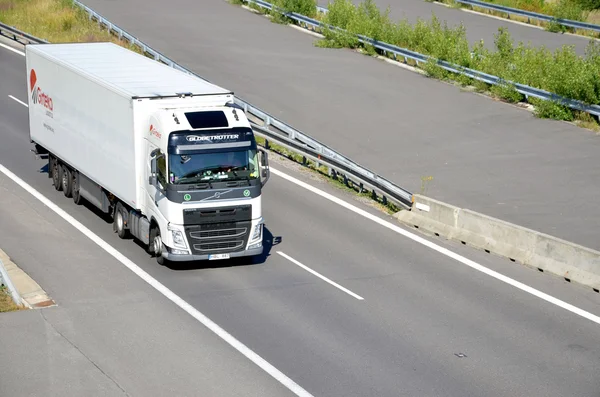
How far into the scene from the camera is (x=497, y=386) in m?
14.9

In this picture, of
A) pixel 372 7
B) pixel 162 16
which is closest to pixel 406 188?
pixel 372 7

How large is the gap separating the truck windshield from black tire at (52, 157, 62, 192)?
276 inches

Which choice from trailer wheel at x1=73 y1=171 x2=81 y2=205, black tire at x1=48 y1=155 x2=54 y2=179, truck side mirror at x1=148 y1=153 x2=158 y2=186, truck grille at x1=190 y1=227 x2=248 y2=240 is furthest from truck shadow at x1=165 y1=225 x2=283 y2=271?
black tire at x1=48 y1=155 x2=54 y2=179

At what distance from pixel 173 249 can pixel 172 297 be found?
139cm

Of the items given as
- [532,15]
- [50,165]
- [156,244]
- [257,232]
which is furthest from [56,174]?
[532,15]

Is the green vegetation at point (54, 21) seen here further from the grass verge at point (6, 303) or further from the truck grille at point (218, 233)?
the grass verge at point (6, 303)

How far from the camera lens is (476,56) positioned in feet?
123

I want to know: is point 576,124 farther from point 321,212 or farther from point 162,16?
point 162,16

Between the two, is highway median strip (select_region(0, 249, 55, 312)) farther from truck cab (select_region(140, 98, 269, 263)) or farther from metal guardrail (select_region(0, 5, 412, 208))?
metal guardrail (select_region(0, 5, 412, 208))

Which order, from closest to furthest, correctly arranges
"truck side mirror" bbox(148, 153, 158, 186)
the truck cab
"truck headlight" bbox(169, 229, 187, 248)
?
the truck cab → "truck headlight" bbox(169, 229, 187, 248) → "truck side mirror" bbox(148, 153, 158, 186)

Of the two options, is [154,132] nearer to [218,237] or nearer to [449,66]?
[218,237]

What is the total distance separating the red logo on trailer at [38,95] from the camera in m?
24.6

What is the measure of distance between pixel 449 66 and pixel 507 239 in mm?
17421

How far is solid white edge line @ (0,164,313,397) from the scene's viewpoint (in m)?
15.0
